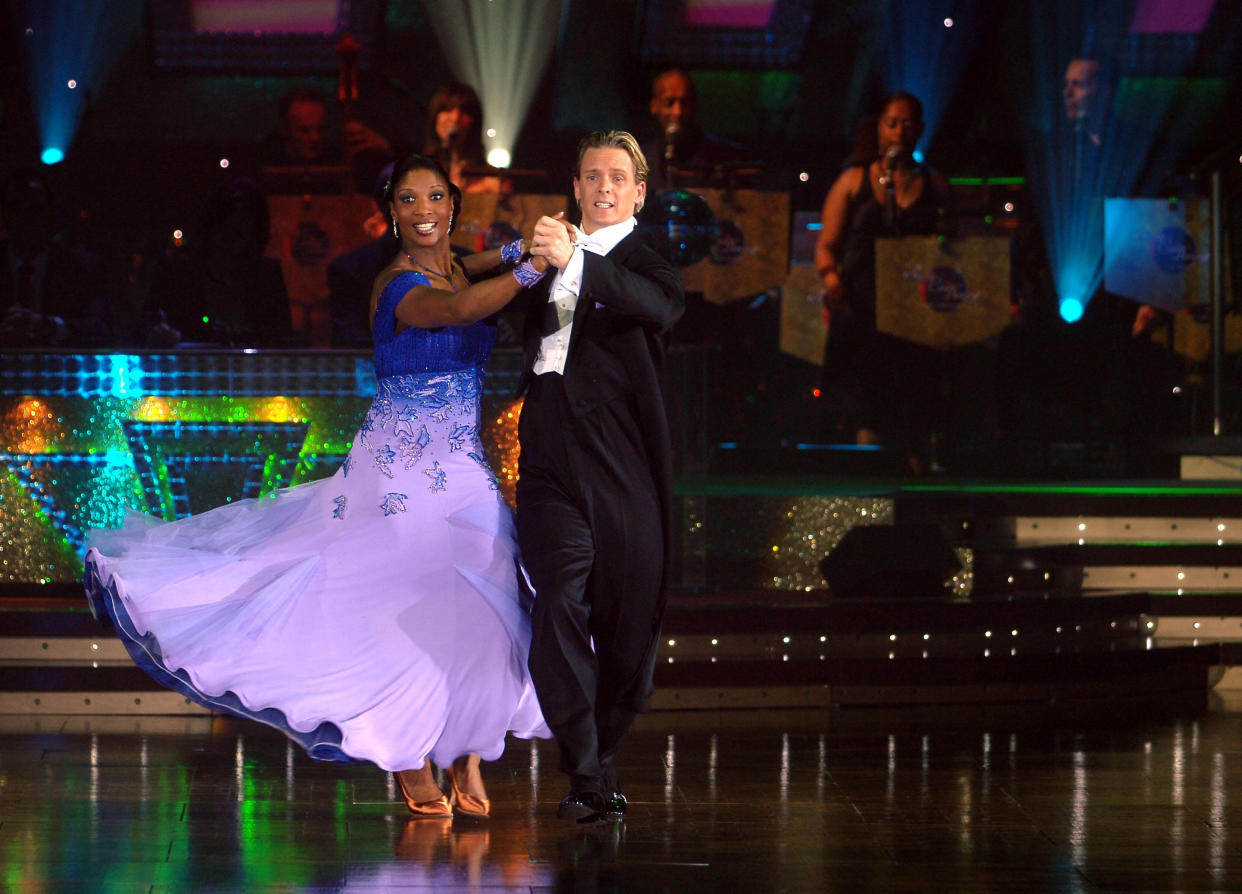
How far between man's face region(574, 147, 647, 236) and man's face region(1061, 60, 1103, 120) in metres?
5.95

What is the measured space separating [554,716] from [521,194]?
5.38 m

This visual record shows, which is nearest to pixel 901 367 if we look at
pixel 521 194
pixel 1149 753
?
pixel 521 194

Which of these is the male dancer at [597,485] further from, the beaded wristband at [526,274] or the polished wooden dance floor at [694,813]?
the polished wooden dance floor at [694,813]

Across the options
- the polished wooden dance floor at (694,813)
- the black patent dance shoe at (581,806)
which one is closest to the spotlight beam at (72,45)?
the polished wooden dance floor at (694,813)

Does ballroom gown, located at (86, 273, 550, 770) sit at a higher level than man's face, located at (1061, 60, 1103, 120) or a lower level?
lower

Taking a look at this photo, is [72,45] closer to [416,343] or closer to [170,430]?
[170,430]

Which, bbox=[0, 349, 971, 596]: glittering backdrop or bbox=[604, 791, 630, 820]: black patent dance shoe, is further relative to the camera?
bbox=[0, 349, 971, 596]: glittering backdrop

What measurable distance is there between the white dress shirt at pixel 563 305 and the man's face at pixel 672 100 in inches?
202

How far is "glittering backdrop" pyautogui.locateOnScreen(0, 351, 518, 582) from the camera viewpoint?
19.5ft

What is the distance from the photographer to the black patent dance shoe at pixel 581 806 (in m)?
3.53

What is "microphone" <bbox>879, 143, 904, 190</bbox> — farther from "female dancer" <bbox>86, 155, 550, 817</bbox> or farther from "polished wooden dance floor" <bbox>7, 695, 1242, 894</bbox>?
"female dancer" <bbox>86, 155, 550, 817</bbox>

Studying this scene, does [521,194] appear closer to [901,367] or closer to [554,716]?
[901,367]

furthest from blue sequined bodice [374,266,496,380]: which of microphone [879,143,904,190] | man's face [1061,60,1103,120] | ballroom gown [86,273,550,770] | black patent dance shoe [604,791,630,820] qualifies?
man's face [1061,60,1103,120]

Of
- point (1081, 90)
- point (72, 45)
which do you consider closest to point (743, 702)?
point (1081, 90)
